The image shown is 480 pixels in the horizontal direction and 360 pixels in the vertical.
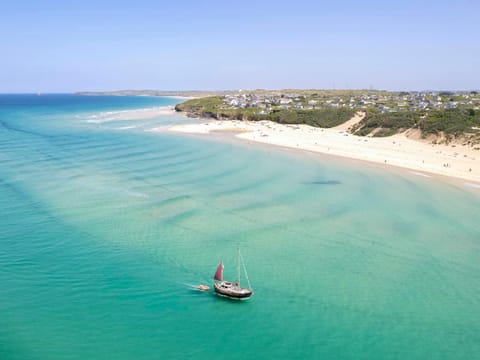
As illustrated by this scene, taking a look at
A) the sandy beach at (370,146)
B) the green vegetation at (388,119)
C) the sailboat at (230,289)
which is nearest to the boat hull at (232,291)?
the sailboat at (230,289)

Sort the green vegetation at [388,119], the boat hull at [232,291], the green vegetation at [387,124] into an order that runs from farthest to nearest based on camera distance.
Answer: the green vegetation at [387,124] < the green vegetation at [388,119] < the boat hull at [232,291]

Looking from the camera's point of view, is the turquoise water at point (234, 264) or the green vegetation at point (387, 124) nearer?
the turquoise water at point (234, 264)

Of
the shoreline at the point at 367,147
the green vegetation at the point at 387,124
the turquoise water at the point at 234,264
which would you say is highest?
the green vegetation at the point at 387,124

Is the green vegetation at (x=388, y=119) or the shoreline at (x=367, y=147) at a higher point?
the green vegetation at (x=388, y=119)

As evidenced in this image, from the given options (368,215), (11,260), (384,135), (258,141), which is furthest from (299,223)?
(384,135)

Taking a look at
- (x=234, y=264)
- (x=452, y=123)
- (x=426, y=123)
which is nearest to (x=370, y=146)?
(x=426, y=123)

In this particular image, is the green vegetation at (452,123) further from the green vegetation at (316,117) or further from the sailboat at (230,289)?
the sailboat at (230,289)

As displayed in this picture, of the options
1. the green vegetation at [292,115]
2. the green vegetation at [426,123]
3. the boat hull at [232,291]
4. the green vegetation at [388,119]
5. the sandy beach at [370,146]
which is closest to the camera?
the boat hull at [232,291]

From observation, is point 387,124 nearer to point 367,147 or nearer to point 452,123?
point 452,123
